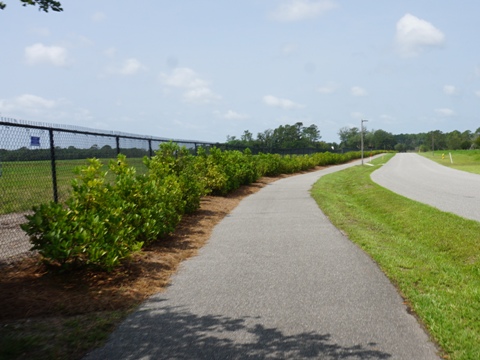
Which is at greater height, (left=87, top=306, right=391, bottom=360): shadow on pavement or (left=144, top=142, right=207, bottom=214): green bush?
(left=144, top=142, right=207, bottom=214): green bush

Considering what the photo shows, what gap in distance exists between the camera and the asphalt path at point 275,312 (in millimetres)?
3705

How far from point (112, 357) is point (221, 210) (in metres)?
9.34

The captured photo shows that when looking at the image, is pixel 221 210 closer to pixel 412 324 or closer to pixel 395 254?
pixel 395 254

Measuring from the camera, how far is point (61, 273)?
570 cm

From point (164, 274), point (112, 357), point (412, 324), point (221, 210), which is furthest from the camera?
point (221, 210)

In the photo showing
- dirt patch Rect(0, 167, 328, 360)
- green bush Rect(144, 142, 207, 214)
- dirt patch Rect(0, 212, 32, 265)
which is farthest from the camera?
green bush Rect(144, 142, 207, 214)

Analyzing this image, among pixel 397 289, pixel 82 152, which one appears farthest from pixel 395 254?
pixel 82 152

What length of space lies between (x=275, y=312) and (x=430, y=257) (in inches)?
147

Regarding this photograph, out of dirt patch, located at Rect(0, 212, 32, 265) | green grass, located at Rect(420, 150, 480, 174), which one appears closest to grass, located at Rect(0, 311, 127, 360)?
dirt patch, located at Rect(0, 212, 32, 265)

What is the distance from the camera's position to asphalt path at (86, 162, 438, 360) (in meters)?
3.71

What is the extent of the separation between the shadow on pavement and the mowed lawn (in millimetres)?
3556

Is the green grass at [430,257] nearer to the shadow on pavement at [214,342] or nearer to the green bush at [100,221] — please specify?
the shadow on pavement at [214,342]

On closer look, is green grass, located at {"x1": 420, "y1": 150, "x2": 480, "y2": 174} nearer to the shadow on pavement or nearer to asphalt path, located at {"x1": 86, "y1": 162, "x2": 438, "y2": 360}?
asphalt path, located at {"x1": 86, "y1": 162, "x2": 438, "y2": 360}

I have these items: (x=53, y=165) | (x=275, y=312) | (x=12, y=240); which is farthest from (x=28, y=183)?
(x=275, y=312)
